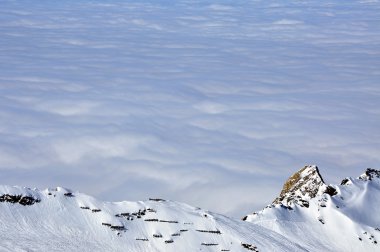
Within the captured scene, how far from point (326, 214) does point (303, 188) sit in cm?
891

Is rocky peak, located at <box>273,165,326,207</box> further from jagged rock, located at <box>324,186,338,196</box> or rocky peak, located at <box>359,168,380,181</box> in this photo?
rocky peak, located at <box>359,168,380,181</box>

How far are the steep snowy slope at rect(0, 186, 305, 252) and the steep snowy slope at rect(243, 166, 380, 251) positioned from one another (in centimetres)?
1968

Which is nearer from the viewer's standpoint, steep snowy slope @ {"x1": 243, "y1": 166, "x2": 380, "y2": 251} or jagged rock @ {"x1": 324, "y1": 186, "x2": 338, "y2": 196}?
steep snowy slope @ {"x1": 243, "y1": 166, "x2": 380, "y2": 251}

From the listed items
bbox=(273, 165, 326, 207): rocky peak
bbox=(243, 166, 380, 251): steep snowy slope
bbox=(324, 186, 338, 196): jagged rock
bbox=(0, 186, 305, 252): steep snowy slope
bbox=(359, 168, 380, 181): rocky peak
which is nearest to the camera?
bbox=(0, 186, 305, 252): steep snowy slope

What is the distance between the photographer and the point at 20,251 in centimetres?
3562

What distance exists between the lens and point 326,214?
77188mm

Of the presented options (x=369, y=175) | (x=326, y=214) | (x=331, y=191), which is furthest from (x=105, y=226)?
(x=369, y=175)

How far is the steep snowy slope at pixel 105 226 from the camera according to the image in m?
39.7

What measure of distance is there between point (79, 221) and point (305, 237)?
122 feet

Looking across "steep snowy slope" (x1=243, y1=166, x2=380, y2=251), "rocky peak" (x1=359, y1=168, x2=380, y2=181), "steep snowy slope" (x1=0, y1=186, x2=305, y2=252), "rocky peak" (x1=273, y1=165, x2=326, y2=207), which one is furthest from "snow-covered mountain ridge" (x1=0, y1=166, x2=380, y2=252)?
"rocky peak" (x1=359, y1=168, x2=380, y2=181)

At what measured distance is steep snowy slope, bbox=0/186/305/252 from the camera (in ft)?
130

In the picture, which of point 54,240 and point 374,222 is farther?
point 374,222

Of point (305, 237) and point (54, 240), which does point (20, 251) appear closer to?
point (54, 240)

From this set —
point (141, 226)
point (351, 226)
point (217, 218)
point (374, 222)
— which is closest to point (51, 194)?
point (141, 226)
